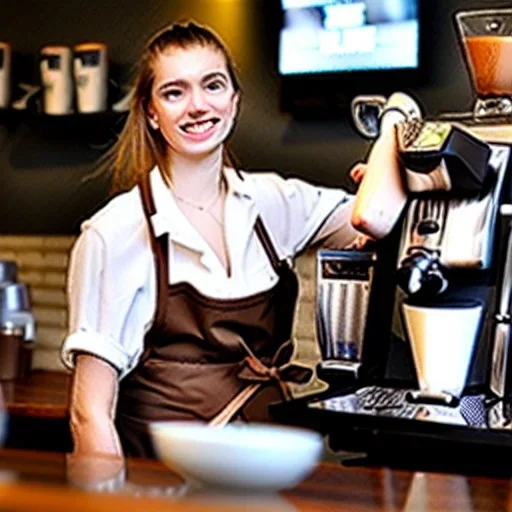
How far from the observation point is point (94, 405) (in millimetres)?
1604

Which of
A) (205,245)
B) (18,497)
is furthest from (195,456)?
(205,245)

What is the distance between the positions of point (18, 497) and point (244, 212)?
1.00 m

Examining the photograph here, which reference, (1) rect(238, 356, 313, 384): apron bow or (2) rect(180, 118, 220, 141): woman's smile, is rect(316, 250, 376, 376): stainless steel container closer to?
(1) rect(238, 356, 313, 384): apron bow

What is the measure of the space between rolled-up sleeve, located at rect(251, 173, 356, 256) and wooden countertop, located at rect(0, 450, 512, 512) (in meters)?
0.73

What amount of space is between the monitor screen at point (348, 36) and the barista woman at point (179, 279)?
2.64ft

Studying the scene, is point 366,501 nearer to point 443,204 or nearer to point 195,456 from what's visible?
point 195,456

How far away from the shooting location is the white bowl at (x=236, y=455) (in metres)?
0.86

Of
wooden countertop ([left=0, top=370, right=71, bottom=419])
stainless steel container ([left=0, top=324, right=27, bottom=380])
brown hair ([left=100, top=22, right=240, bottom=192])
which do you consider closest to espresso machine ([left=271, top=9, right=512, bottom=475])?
brown hair ([left=100, top=22, right=240, bottom=192])

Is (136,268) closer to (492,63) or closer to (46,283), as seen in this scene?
(492,63)

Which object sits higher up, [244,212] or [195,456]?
[244,212]

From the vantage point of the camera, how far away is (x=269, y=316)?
175 cm

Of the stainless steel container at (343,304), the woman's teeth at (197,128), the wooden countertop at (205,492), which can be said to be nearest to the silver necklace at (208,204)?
the woman's teeth at (197,128)

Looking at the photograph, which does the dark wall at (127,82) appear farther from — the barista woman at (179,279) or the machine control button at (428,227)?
the machine control button at (428,227)

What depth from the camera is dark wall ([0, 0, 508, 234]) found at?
2488 millimetres
